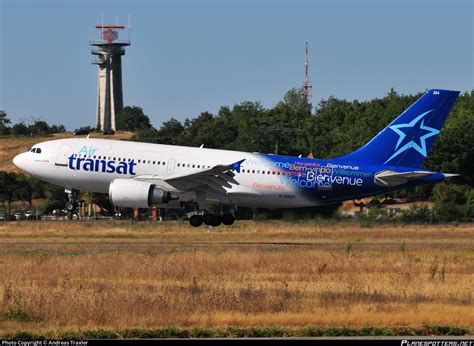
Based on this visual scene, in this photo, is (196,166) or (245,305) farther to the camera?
(196,166)

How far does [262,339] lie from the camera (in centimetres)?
1830

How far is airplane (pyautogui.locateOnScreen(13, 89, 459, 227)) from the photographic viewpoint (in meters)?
43.3

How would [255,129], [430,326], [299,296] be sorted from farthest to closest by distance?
[255,129]
[299,296]
[430,326]

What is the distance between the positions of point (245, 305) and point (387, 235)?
25690 mm

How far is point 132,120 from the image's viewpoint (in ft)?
527

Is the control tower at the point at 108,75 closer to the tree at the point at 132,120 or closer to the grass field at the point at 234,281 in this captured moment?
the tree at the point at 132,120

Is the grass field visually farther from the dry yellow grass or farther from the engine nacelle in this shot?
the dry yellow grass

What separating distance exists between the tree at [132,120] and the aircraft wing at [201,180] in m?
115

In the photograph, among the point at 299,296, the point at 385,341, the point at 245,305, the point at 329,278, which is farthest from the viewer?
the point at 329,278

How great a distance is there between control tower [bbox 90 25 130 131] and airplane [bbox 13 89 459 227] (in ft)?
389

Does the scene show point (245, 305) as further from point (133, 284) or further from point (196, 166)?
point (196, 166)

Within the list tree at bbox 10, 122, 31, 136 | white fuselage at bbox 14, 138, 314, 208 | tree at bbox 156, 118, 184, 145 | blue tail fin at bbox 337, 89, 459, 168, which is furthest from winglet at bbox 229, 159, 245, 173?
tree at bbox 10, 122, 31, 136

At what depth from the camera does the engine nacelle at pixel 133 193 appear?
1663 inches

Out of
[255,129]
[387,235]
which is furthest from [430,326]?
[255,129]
